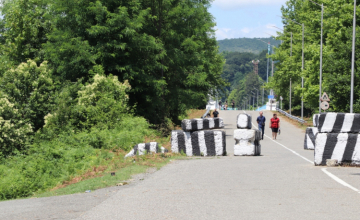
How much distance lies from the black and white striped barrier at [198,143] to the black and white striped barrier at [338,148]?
508 cm

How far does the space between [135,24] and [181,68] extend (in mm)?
9494

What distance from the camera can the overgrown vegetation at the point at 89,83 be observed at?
19.0m

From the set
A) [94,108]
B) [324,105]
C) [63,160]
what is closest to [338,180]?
[63,160]

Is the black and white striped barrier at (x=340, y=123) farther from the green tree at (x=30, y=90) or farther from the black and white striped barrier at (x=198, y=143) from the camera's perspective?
the green tree at (x=30, y=90)

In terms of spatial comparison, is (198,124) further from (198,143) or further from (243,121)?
(243,121)

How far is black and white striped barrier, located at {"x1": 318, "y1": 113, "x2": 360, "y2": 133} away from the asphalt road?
2.27 metres

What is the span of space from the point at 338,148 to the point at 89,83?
59.6ft

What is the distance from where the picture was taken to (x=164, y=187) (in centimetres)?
1013

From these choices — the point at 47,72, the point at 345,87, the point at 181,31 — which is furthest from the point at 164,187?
the point at 345,87

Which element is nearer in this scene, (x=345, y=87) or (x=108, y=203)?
(x=108, y=203)

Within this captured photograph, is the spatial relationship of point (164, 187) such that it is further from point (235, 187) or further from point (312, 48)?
point (312, 48)

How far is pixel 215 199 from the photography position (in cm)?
859

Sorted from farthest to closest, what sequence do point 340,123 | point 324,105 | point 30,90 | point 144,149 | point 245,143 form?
point 324,105 → point 30,90 → point 245,143 → point 144,149 → point 340,123

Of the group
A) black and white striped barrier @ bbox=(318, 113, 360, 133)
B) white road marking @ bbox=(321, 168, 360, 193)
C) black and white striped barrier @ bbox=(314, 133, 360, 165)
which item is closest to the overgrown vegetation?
black and white striped barrier @ bbox=(314, 133, 360, 165)
